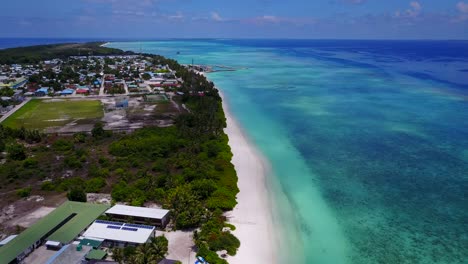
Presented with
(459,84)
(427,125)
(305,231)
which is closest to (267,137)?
(305,231)

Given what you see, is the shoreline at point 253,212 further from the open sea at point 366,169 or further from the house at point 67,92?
the house at point 67,92

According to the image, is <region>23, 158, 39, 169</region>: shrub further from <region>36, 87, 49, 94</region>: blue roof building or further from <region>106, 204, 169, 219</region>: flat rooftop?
<region>36, 87, 49, 94</region>: blue roof building

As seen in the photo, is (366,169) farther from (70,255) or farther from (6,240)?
(6,240)

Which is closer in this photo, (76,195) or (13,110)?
(76,195)

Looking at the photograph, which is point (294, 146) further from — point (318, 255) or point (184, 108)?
point (184, 108)

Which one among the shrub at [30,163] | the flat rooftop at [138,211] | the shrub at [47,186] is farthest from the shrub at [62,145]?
the flat rooftop at [138,211]

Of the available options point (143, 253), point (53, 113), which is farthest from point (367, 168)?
point (53, 113)

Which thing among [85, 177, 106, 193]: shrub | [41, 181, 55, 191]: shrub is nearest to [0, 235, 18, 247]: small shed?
[85, 177, 106, 193]: shrub
